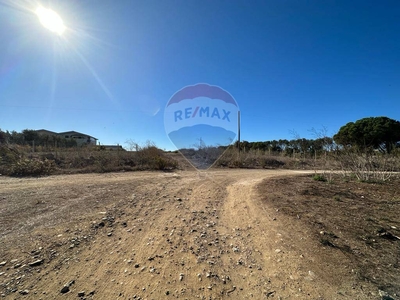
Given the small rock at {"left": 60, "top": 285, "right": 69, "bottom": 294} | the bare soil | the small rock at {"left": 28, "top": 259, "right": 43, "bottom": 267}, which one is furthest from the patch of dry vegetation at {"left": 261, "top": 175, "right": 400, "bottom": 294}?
the small rock at {"left": 28, "top": 259, "right": 43, "bottom": 267}

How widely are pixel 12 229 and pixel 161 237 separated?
7.58 ft

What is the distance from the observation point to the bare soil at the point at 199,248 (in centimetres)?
160

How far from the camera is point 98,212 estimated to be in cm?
334

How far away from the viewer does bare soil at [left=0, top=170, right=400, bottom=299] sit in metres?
1.60

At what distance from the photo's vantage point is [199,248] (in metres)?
2.25

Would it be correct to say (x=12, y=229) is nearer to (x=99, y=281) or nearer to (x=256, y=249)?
(x=99, y=281)

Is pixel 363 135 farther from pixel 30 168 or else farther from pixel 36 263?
pixel 30 168

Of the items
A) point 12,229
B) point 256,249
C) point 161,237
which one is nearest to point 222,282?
point 256,249

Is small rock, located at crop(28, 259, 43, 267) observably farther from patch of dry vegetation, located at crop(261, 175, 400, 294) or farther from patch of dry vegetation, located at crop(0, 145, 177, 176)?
patch of dry vegetation, located at crop(0, 145, 177, 176)

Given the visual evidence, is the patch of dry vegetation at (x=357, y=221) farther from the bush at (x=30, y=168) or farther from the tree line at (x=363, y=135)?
the tree line at (x=363, y=135)

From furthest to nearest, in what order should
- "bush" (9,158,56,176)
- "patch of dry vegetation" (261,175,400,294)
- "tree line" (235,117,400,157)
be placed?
"tree line" (235,117,400,157), "bush" (9,158,56,176), "patch of dry vegetation" (261,175,400,294)

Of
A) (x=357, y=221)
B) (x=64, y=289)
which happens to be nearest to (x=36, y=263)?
(x=64, y=289)

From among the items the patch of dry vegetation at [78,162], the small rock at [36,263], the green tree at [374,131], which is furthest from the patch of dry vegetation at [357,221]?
the green tree at [374,131]

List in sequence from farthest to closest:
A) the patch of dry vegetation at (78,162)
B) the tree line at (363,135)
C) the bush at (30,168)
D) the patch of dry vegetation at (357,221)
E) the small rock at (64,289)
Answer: the tree line at (363,135) < the patch of dry vegetation at (78,162) < the bush at (30,168) < the patch of dry vegetation at (357,221) < the small rock at (64,289)
